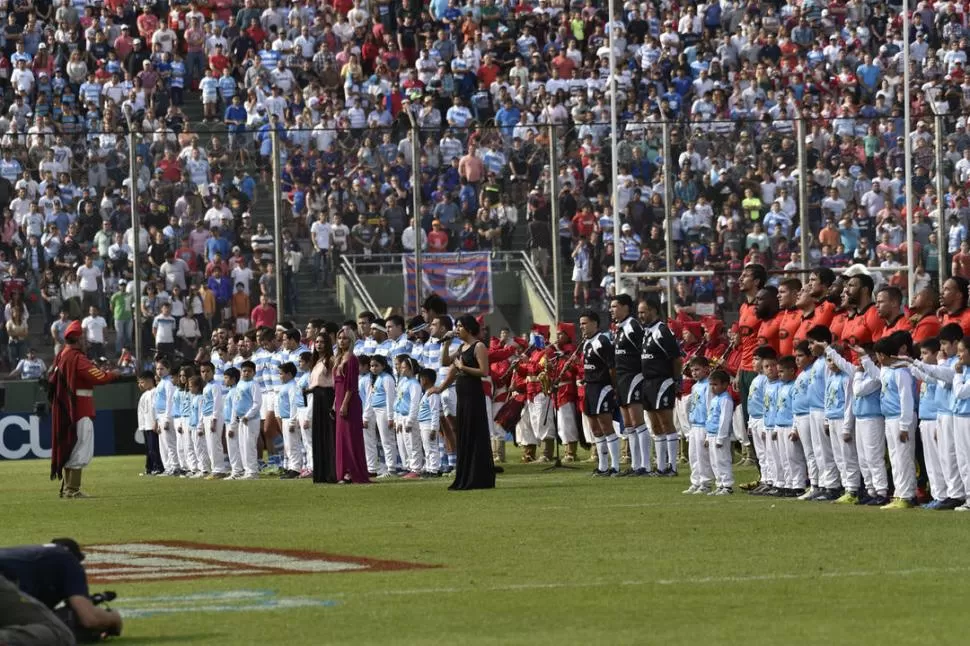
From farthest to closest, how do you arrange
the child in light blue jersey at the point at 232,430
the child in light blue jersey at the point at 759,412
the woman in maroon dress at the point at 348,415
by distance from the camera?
the child in light blue jersey at the point at 232,430 → the woman in maroon dress at the point at 348,415 → the child in light blue jersey at the point at 759,412

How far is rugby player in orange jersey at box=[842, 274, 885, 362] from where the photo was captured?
60.5 ft

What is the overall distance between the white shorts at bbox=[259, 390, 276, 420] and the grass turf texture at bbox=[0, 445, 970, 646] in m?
5.18

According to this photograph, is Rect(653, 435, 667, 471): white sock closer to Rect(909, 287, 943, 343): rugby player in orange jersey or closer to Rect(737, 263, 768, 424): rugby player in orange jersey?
Rect(737, 263, 768, 424): rugby player in orange jersey

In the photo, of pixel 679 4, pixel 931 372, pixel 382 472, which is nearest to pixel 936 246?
pixel 382 472

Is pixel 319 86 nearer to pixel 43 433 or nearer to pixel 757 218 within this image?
pixel 43 433

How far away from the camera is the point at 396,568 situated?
43.4 feet

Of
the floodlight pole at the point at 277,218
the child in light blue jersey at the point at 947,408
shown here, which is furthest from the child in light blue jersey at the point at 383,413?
the child in light blue jersey at the point at 947,408

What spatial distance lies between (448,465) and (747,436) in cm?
425

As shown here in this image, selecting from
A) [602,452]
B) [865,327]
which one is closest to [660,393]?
[602,452]

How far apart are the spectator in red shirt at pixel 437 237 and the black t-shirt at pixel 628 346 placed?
896 centimetres

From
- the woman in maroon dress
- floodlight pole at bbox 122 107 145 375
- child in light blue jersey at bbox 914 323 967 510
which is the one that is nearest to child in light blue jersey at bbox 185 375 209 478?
floodlight pole at bbox 122 107 145 375

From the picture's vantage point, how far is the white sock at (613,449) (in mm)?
23516

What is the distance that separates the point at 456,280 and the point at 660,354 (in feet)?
32.7

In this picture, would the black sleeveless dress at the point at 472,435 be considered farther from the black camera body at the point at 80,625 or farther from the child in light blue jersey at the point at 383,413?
the black camera body at the point at 80,625
